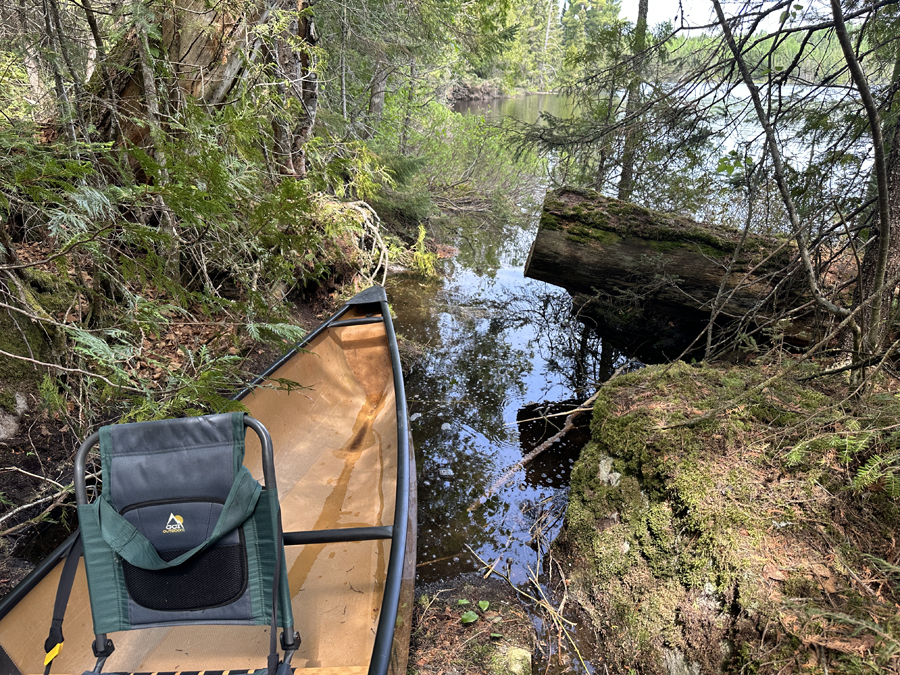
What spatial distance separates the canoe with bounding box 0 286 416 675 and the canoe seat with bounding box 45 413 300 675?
8.4 inches

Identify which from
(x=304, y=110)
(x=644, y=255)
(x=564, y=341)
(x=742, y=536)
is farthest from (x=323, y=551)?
(x=304, y=110)

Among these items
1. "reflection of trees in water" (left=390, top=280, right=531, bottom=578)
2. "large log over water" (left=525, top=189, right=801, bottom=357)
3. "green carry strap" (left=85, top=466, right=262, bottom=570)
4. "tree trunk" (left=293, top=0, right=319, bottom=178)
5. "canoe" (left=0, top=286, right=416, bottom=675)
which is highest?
"tree trunk" (left=293, top=0, right=319, bottom=178)

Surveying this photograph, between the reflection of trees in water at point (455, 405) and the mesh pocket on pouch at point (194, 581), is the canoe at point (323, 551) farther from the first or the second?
the reflection of trees in water at point (455, 405)

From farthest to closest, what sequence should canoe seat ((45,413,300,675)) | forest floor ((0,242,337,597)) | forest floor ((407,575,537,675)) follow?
forest floor ((0,242,337,597)) → forest floor ((407,575,537,675)) → canoe seat ((45,413,300,675))

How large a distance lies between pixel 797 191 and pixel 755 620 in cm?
335

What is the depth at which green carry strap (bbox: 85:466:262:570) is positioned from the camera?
5.76 feet

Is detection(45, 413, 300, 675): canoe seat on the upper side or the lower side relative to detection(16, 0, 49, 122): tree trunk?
lower

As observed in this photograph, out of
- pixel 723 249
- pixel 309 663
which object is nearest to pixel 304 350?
pixel 309 663

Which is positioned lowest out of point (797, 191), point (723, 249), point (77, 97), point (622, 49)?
point (723, 249)

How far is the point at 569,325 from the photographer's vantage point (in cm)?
604

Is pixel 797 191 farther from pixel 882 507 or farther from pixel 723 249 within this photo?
pixel 882 507

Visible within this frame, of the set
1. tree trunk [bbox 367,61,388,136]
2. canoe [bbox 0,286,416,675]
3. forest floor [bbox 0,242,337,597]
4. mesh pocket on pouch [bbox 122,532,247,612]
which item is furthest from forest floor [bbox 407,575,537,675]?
tree trunk [bbox 367,61,388,136]

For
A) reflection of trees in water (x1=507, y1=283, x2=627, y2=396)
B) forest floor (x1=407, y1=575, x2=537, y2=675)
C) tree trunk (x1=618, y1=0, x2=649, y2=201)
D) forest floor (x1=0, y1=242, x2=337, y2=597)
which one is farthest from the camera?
reflection of trees in water (x1=507, y1=283, x2=627, y2=396)

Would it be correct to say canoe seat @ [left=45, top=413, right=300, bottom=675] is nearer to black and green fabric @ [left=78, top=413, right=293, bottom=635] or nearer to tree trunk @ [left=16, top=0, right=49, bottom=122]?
black and green fabric @ [left=78, top=413, right=293, bottom=635]
